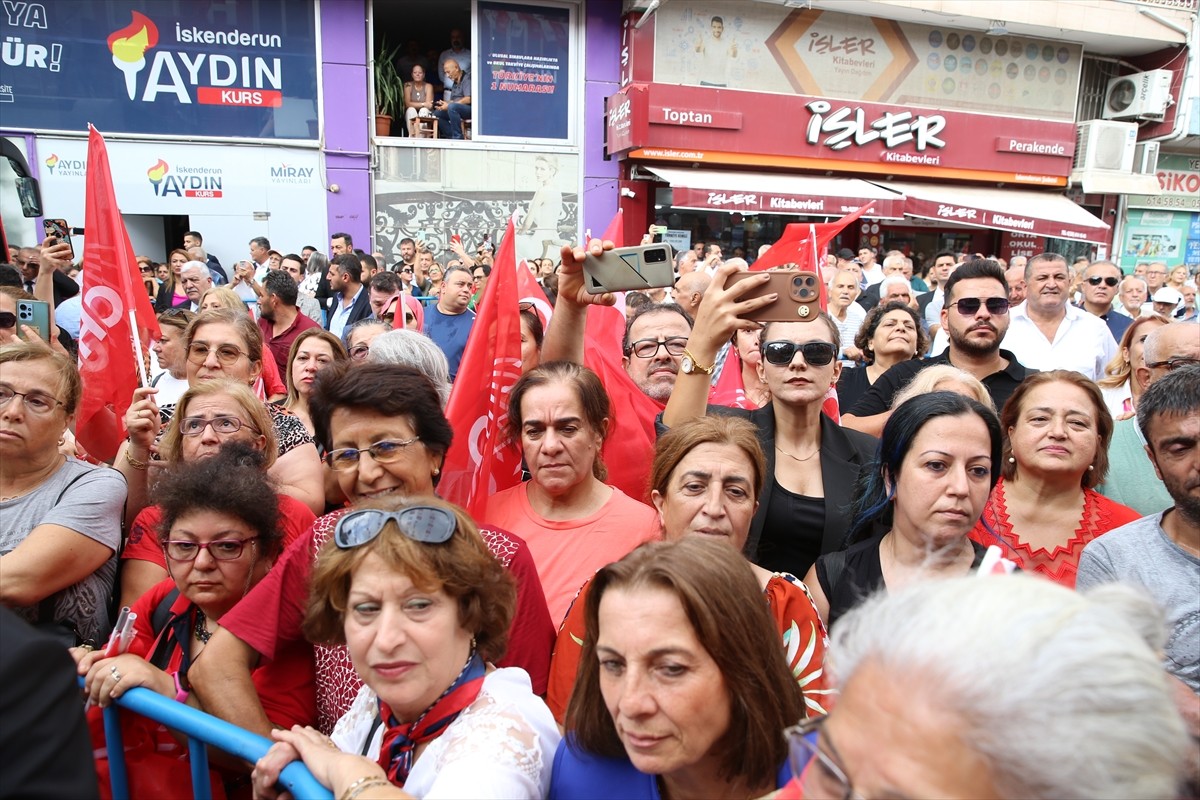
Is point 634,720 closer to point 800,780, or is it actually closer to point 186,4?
point 800,780

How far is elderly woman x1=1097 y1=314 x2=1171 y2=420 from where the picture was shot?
4.03m

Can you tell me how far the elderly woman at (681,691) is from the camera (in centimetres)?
148

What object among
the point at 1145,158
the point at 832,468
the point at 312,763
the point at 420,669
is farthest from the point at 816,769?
the point at 1145,158

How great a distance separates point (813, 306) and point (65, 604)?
2.41 m

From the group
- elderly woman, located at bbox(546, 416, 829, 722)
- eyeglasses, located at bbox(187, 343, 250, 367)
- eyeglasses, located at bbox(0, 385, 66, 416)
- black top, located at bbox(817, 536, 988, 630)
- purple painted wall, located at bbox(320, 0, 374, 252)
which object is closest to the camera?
elderly woman, located at bbox(546, 416, 829, 722)

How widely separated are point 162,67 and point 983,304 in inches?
521

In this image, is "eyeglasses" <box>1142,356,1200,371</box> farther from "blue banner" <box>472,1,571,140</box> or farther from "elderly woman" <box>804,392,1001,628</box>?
"blue banner" <box>472,1,571,140</box>

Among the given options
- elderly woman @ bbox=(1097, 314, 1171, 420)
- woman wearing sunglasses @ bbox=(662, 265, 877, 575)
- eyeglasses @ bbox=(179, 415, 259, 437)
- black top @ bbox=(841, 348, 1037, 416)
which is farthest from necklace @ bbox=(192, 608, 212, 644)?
elderly woman @ bbox=(1097, 314, 1171, 420)

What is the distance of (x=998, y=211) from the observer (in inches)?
637

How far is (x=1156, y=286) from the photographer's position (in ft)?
33.2

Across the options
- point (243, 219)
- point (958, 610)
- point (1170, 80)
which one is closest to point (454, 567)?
point (958, 610)

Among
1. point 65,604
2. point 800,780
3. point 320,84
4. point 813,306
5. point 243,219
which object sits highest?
point 320,84

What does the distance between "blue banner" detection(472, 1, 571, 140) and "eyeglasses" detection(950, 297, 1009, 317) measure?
1165 cm

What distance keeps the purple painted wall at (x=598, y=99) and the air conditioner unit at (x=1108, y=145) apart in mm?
10557
